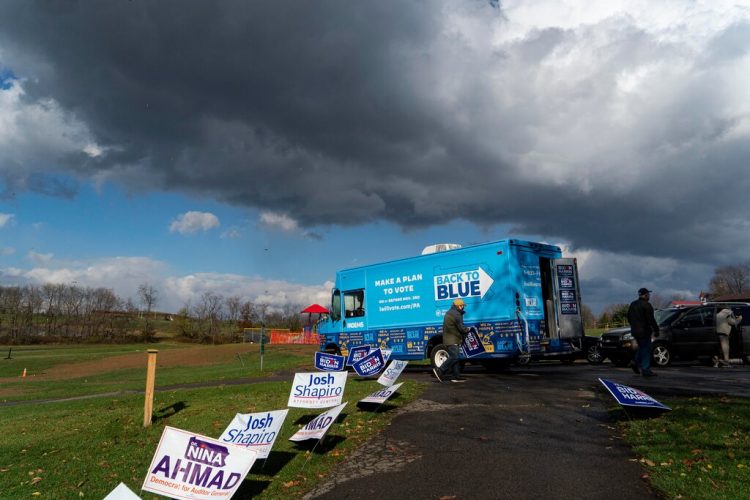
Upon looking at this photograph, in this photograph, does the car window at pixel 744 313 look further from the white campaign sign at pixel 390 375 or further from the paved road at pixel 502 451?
the white campaign sign at pixel 390 375

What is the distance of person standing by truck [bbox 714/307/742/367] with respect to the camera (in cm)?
1401

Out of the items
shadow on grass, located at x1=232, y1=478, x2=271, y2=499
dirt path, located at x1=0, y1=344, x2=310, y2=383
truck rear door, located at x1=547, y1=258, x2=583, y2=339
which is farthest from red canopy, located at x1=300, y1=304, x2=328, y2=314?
shadow on grass, located at x1=232, y1=478, x2=271, y2=499

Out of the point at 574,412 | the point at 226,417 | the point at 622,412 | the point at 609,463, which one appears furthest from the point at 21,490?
the point at 622,412

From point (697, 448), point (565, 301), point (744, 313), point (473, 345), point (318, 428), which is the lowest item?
point (697, 448)

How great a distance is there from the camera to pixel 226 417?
8992 mm

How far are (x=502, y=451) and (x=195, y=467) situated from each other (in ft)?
11.4

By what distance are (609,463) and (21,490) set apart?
665 centimetres

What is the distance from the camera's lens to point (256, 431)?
5879 mm

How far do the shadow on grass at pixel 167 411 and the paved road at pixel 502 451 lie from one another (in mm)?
4884

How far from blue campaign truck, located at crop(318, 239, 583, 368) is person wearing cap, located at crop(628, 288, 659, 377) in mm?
2111

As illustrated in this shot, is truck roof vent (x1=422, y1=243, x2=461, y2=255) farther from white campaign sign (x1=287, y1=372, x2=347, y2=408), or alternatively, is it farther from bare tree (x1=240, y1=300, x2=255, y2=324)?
bare tree (x1=240, y1=300, x2=255, y2=324)

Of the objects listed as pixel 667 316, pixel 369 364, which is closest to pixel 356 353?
pixel 369 364

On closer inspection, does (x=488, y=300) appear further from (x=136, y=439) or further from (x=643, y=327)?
(x=136, y=439)

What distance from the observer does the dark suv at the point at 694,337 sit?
1470cm
